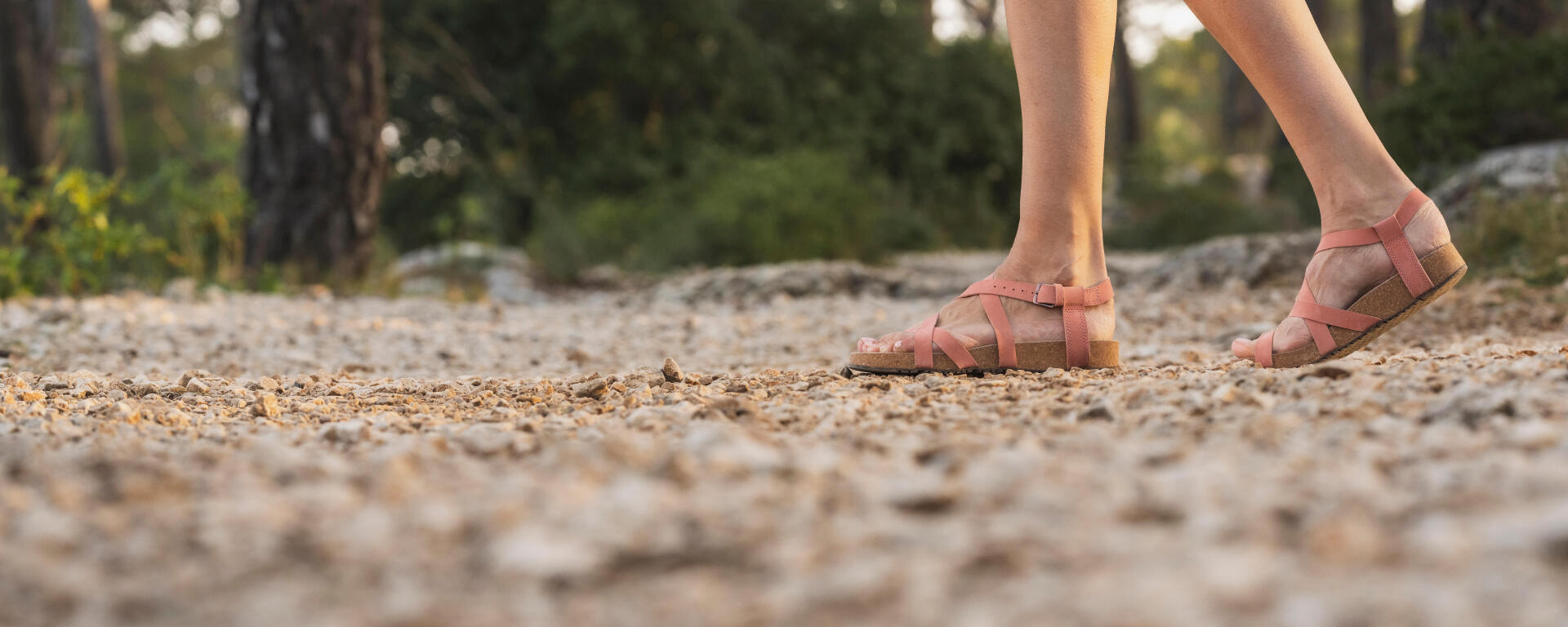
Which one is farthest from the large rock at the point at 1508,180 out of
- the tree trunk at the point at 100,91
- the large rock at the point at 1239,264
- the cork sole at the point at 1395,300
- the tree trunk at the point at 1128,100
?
the tree trunk at the point at 100,91

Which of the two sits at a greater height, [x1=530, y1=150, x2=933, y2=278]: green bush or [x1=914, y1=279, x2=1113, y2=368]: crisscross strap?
[x1=530, y1=150, x2=933, y2=278]: green bush

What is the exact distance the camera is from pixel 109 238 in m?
4.20

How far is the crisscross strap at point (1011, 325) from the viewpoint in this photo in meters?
1.95

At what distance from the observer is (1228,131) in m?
17.9

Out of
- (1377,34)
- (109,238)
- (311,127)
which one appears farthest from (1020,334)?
(1377,34)

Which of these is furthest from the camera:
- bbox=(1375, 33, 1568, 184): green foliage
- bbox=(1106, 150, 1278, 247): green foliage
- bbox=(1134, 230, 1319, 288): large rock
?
bbox=(1106, 150, 1278, 247): green foliage

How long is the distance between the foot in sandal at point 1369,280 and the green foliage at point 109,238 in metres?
4.35

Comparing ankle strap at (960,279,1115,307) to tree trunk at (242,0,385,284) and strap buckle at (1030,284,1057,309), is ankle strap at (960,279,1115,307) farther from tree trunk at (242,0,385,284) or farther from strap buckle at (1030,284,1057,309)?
tree trunk at (242,0,385,284)

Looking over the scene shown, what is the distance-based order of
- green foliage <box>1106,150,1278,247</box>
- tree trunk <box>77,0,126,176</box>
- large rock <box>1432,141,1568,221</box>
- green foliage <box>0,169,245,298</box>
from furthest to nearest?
tree trunk <box>77,0,126,176</box>
green foliage <box>1106,150,1278,247</box>
large rock <box>1432,141,1568,221</box>
green foliage <box>0,169,245,298</box>

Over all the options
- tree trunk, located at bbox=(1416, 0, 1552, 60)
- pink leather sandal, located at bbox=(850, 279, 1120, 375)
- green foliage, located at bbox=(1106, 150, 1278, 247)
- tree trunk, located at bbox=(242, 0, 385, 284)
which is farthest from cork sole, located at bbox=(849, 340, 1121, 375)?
green foliage, located at bbox=(1106, 150, 1278, 247)

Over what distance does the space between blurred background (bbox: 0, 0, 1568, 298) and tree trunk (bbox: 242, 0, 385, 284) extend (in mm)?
13

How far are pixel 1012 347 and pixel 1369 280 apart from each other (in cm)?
61

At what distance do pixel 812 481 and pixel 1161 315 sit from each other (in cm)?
309

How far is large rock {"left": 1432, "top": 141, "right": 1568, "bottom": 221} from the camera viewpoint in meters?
4.37
